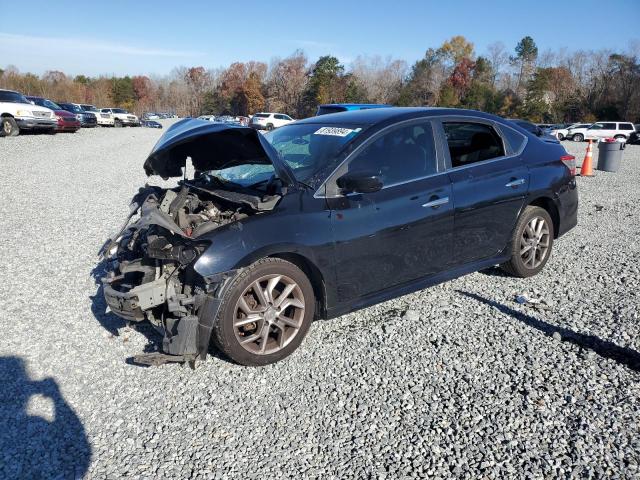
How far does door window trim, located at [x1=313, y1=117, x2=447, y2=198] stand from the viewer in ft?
12.2

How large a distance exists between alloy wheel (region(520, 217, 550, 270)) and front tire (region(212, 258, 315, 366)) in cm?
259

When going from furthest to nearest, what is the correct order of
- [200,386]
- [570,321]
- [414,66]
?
1. [414,66]
2. [570,321]
3. [200,386]

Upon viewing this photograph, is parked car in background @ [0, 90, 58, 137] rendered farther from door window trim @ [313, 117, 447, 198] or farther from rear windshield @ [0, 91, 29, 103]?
door window trim @ [313, 117, 447, 198]

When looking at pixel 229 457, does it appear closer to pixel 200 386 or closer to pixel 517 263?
pixel 200 386

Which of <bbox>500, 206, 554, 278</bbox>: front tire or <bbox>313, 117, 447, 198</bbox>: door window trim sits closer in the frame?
<bbox>313, 117, 447, 198</bbox>: door window trim

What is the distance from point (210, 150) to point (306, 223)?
1248mm

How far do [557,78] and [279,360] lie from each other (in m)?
63.6

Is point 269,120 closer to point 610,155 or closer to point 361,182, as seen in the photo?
point 610,155

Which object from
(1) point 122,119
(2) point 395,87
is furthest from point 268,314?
(2) point 395,87

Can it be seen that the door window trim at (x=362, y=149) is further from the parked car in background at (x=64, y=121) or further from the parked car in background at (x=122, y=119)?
the parked car in background at (x=122, y=119)

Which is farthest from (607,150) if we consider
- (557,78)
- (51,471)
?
(557,78)

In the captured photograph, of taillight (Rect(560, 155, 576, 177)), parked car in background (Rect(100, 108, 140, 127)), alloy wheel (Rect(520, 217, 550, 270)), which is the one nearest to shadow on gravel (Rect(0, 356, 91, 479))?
alloy wheel (Rect(520, 217, 550, 270))

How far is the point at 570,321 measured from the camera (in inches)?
165

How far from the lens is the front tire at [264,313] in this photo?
3320mm
